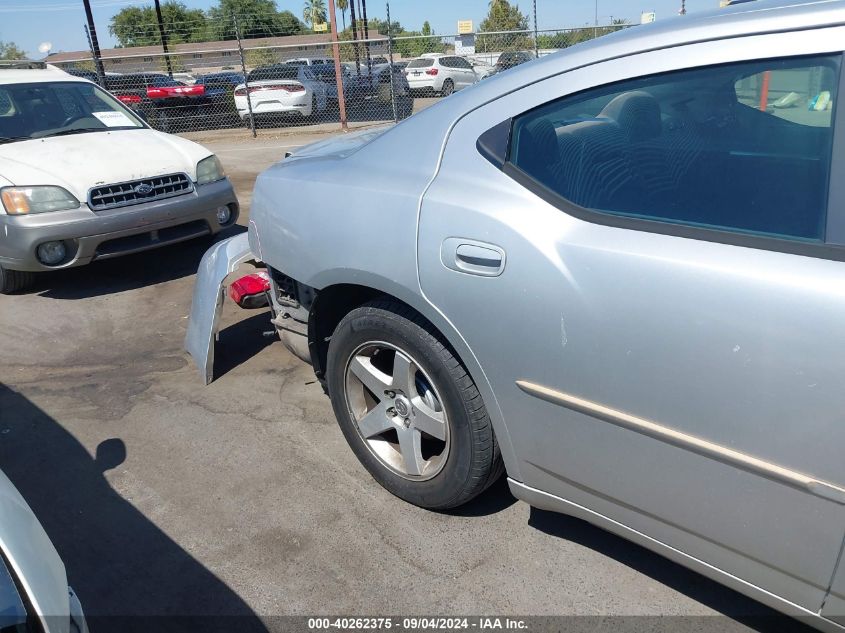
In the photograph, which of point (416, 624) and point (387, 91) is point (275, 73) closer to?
point (387, 91)

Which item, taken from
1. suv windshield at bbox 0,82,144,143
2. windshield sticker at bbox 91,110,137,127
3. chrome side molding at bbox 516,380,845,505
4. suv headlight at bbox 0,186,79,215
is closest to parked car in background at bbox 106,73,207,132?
suv windshield at bbox 0,82,144,143

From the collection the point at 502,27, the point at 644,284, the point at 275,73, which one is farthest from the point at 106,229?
the point at 502,27

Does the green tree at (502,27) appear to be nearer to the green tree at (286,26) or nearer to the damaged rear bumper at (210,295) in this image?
the green tree at (286,26)

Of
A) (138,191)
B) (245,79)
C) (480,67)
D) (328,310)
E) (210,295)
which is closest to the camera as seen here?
(328,310)

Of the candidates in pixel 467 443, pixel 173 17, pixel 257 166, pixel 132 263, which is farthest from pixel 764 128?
pixel 173 17

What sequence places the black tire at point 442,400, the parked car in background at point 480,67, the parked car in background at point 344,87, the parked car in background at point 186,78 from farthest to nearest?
the parked car in background at point 480,67
the parked car in background at point 344,87
the parked car in background at point 186,78
the black tire at point 442,400

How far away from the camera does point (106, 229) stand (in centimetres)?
516

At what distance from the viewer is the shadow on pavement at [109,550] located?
7.82 ft

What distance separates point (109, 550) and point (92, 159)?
366 centimetres

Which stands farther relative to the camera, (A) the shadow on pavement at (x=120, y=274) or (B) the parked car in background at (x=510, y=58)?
(B) the parked car in background at (x=510, y=58)

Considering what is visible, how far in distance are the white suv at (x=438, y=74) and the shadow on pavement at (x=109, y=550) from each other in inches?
759

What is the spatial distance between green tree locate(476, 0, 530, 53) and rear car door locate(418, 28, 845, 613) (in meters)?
14.2

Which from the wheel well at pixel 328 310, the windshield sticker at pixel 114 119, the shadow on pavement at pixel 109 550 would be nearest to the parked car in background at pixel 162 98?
the windshield sticker at pixel 114 119

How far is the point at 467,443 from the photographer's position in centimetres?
244
